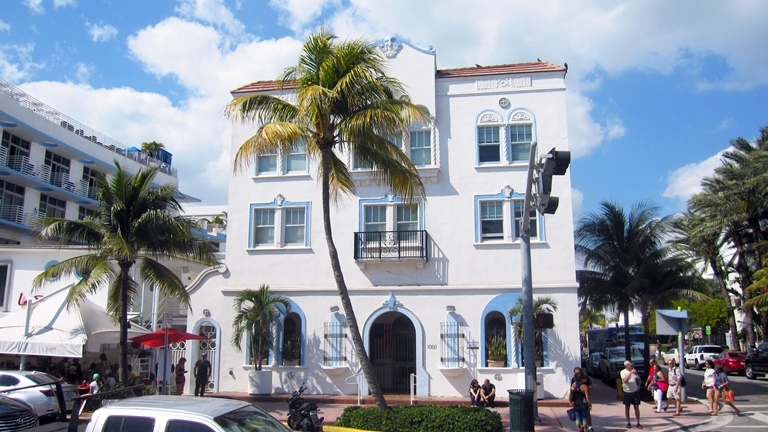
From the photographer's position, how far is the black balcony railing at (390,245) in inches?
865

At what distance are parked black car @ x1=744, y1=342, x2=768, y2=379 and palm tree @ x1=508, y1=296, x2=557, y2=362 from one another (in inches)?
644

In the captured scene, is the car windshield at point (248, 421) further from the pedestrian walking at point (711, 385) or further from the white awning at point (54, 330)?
the pedestrian walking at point (711, 385)

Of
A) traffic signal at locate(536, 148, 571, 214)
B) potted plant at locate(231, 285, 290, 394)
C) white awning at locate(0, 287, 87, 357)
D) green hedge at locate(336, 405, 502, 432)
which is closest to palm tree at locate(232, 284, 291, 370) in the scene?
potted plant at locate(231, 285, 290, 394)

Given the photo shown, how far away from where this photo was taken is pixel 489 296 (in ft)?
70.4

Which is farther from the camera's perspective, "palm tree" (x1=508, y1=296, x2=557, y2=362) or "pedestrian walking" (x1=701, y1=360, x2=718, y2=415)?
"palm tree" (x1=508, y1=296, x2=557, y2=362)

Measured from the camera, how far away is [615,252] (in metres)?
23.6

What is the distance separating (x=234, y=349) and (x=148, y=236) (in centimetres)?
569

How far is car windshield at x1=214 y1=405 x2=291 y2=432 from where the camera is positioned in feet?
22.9

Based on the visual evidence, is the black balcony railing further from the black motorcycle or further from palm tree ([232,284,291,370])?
the black motorcycle

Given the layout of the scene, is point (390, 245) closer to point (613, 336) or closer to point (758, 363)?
point (758, 363)

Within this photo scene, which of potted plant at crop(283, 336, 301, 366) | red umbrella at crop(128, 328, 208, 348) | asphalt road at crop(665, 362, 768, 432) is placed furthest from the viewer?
potted plant at crop(283, 336, 301, 366)

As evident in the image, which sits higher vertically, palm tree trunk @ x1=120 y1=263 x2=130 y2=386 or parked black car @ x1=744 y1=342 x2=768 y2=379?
palm tree trunk @ x1=120 y1=263 x2=130 y2=386

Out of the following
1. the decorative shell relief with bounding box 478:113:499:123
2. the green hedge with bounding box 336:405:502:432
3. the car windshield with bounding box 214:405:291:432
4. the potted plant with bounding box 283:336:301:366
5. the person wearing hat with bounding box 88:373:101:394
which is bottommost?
the green hedge with bounding box 336:405:502:432

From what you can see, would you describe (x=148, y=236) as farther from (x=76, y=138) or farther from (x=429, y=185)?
(x=76, y=138)
